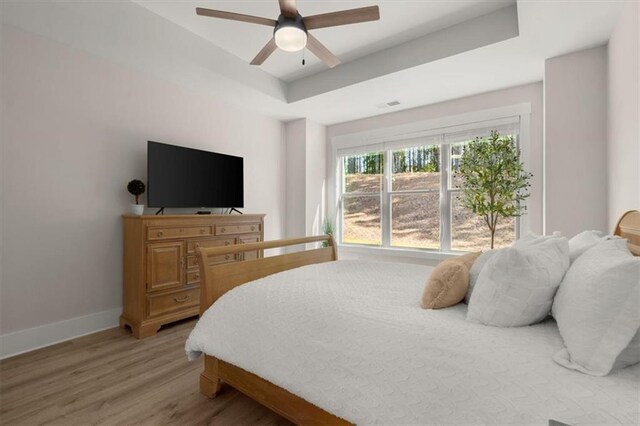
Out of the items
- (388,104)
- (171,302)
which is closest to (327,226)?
(388,104)

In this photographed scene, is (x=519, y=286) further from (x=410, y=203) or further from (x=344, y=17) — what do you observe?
(x=410, y=203)

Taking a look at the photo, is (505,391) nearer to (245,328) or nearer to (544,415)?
(544,415)

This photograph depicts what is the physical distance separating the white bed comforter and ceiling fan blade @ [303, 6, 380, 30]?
5.30 ft

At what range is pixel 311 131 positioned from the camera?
476cm

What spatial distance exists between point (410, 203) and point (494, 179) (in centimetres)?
133

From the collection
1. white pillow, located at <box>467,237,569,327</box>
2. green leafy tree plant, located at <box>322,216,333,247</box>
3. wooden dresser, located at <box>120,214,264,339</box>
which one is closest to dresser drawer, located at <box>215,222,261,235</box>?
wooden dresser, located at <box>120,214,264,339</box>

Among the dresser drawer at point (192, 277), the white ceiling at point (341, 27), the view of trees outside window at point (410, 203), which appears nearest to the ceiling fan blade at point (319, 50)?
the white ceiling at point (341, 27)

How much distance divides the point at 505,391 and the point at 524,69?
3.28 metres

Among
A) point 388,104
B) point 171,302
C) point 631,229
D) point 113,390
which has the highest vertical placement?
point 388,104

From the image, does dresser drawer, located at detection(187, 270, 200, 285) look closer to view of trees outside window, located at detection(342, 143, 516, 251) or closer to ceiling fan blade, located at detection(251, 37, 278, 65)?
ceiling fan blade, located at detection(251, 37, 278, 65)

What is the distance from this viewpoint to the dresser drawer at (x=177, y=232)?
2738 millimetres

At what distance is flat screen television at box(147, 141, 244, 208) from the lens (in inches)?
118

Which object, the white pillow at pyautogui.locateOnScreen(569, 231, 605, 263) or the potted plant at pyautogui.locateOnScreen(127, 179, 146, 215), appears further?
the potted plant at pyautogui.locateOnScreen(127, 179, 146, 215)

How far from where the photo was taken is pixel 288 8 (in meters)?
1.82
